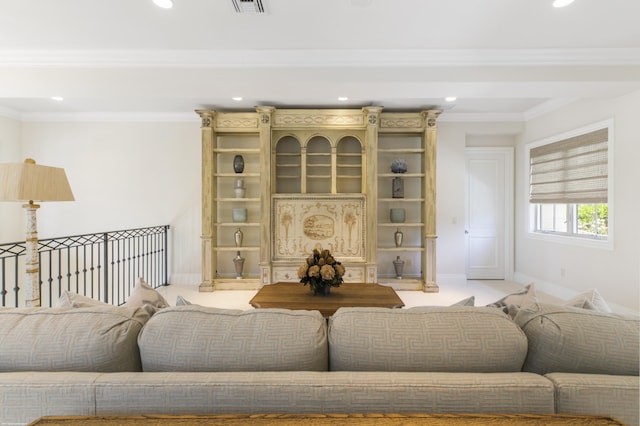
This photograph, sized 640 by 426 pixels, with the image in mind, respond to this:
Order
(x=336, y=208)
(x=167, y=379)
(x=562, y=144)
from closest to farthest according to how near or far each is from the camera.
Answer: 1. (x=167, y=379)
2. (x=562, y=144)
3. (x=336, y=208)

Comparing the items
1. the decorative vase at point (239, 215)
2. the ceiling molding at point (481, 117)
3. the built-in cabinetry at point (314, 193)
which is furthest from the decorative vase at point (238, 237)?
the ceiling molding at point (481, 117)

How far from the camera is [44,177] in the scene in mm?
2064

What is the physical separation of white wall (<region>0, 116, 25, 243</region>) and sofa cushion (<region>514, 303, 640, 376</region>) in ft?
22.0

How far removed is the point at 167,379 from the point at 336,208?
155 inches

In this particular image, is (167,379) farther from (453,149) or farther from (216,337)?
(453,149)

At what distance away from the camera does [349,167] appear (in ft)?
16.7

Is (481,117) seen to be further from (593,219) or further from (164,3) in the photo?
(164,3)

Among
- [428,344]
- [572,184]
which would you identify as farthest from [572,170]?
[428,344]

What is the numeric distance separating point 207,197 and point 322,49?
262 cm

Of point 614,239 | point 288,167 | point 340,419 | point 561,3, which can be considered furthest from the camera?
point 288,167

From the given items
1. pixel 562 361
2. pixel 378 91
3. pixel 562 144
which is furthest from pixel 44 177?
pixel 562 144

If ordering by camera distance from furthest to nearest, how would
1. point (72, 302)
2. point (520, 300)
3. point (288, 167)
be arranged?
point (288, 167)
point (520, 300)
point (72, 302)

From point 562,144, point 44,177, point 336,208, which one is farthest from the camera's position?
point 336,208

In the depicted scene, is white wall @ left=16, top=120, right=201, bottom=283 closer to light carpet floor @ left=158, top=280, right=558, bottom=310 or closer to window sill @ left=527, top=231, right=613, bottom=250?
light carpet floor @ left=158, top=280, right=558, bottom=310
